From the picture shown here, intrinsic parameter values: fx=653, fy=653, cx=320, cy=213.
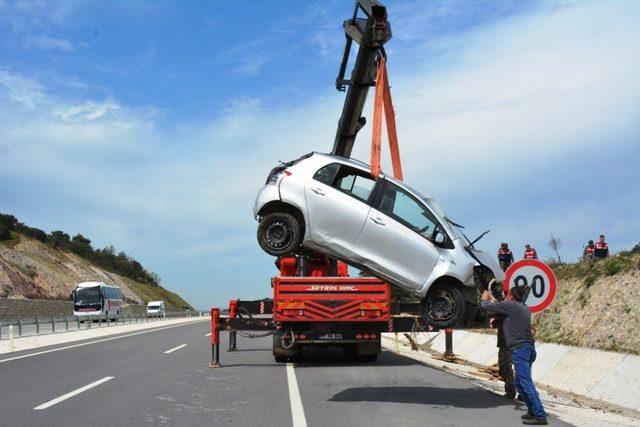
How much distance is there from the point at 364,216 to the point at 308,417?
250 centimetres

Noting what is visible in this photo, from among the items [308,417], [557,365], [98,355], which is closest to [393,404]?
[308,417]

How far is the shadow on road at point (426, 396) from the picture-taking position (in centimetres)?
916

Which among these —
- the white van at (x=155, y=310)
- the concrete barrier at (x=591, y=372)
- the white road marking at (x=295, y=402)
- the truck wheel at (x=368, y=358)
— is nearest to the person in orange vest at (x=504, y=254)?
the concrete barrier at (x=591, y=372)

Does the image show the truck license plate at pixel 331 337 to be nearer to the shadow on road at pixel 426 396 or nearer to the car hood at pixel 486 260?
the shadow on road at pixel 426 396

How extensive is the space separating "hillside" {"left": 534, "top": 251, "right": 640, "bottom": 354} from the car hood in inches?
136

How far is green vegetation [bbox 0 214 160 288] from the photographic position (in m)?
80.7

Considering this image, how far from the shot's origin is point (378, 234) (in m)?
7.78

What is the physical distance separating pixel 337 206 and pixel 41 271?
69.0 m

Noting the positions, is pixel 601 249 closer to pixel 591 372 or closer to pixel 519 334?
pixel 591 372

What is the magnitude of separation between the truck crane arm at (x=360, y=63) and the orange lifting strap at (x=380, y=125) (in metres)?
0.51

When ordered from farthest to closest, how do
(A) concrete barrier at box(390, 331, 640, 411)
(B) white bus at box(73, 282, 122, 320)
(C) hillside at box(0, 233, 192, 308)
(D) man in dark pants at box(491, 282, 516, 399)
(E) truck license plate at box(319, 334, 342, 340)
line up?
(C) hillside at box(0, 233, 192, 308)
(B) white bus at box(73, 282, 122, 320)
(E) truck license plate at box(319, 334, 342, 340)
(A) concrete barrier at box(390, 331, 640, 411)
(D) man in dark pants at box(491, 282, 516, 399)

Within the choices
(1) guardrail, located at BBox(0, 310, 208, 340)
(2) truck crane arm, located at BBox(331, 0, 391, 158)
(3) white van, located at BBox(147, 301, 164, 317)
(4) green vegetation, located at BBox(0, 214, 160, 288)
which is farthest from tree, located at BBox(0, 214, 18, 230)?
(2) truck crane arm, located at BBox(331, 0, 391, 158)

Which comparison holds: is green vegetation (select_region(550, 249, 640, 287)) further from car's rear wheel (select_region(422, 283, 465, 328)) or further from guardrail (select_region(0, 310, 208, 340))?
guardrail (select_region(0, 310, 208, 340))

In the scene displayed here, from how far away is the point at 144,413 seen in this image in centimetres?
811
